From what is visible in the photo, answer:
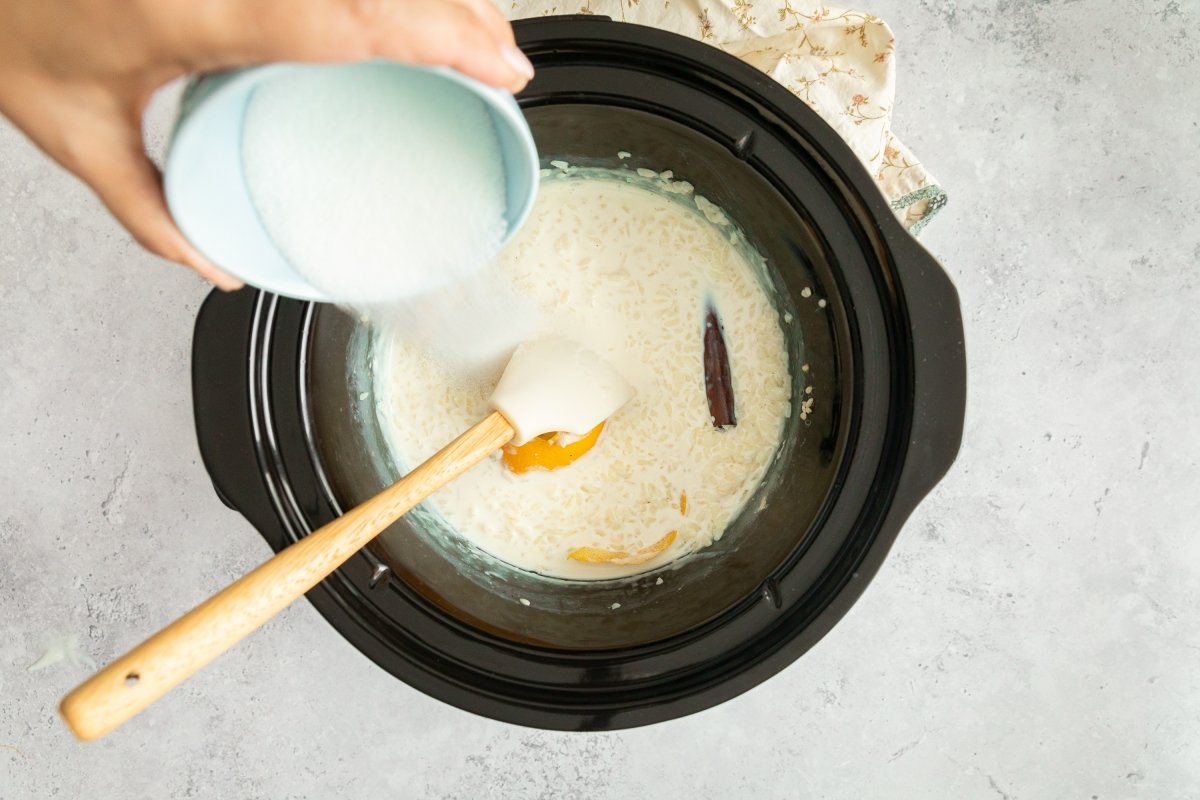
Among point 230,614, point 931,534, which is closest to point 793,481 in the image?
point 931,534

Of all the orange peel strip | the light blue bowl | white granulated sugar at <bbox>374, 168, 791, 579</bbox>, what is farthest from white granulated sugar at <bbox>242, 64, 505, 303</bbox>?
the orange peel strip

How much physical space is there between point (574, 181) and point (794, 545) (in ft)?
1.88

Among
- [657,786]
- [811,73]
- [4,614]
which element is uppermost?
[811,73]

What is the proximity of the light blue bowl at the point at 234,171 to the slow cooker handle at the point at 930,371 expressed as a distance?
17.5 inches

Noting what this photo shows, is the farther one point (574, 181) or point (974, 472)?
point (974, 472)

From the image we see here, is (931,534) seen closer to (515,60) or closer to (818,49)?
(818,49)

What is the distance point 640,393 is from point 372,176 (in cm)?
54

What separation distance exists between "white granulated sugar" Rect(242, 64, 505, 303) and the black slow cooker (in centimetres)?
26

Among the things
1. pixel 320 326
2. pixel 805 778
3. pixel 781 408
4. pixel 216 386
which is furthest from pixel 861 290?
pixel 805 778

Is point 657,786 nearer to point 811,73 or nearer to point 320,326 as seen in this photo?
point 320,326

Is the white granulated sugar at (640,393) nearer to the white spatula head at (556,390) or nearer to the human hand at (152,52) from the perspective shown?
the white spatula head at (556,390)

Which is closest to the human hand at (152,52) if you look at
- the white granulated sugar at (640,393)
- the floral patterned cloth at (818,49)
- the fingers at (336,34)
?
the fingers at (336,34)

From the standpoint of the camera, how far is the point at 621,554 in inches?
44.6

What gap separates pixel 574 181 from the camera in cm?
116
